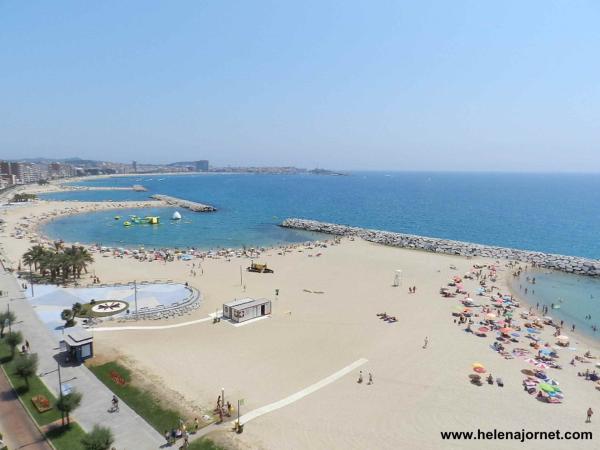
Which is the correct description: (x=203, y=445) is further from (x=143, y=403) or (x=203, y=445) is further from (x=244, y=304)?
(x=244, y=304)

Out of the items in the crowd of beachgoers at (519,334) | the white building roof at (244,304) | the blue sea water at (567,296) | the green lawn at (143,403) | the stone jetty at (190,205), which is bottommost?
the blue sea water at (567,296)

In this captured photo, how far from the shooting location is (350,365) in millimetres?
25500

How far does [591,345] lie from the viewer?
32.8 metres

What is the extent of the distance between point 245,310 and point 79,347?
1259 centimetres

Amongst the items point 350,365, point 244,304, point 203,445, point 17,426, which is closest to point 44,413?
point 17,426

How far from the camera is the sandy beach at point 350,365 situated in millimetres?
19125

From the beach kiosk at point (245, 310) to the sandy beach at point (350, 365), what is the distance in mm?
901

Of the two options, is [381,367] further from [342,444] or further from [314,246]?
[314,246]

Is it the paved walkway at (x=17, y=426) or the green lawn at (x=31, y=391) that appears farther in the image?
the green lawn at (x=31, y=391)

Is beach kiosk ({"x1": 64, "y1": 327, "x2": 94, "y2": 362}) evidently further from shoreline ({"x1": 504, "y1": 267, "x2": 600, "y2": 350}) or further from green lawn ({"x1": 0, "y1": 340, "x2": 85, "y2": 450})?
shoreline ({"x1": 504, "y1": 267, "x2": 600, "y2": 350})

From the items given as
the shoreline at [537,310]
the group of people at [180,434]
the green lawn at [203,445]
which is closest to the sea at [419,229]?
the shoreline at [537,310]

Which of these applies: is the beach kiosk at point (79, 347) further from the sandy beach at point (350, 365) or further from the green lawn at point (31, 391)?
the green lawn at point (31, 391)

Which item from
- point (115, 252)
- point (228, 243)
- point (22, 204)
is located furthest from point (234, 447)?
point (22, 204)

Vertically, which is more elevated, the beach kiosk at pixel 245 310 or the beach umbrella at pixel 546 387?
the beach kiosk at pixel 245 310
